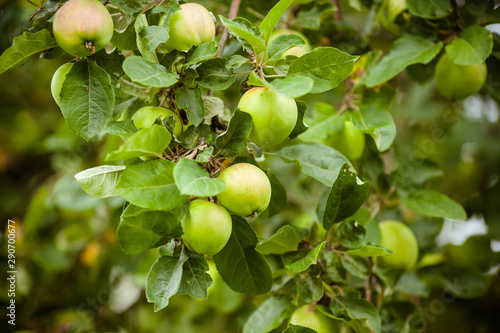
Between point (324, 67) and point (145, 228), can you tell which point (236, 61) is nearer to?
point (324, 67)

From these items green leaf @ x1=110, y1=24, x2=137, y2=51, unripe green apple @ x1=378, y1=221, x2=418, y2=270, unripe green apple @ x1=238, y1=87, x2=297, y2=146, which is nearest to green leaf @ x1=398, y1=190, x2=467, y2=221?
unripe green apple @ x1=378, y1=221, x2=418, y2=270

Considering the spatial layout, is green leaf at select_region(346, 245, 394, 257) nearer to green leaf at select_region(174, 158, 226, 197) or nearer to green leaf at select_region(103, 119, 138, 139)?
green leaf at select_region(174, 158, 226, 197)

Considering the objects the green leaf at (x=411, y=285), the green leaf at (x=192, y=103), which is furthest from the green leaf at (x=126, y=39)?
the green leaf at (x=411, y=285)

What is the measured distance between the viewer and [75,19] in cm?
66

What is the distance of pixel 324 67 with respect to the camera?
28.3 inches

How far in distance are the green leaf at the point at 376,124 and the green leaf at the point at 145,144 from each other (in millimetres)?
Answer: 449

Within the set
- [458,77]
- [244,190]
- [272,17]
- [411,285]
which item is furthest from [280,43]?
[411,285]

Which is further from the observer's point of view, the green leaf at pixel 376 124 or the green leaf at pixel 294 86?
the green leaf at pixel 376 124

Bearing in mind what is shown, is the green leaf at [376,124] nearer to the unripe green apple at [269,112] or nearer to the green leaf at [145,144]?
the unripe green apple at [269,112]

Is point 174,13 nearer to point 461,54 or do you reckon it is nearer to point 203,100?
point 203,100

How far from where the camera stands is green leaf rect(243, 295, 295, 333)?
0.87 metres

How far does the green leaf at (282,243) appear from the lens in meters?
0.80

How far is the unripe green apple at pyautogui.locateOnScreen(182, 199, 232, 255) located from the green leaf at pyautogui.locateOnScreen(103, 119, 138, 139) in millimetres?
152

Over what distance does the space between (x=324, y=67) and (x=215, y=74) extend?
0.18 metres
